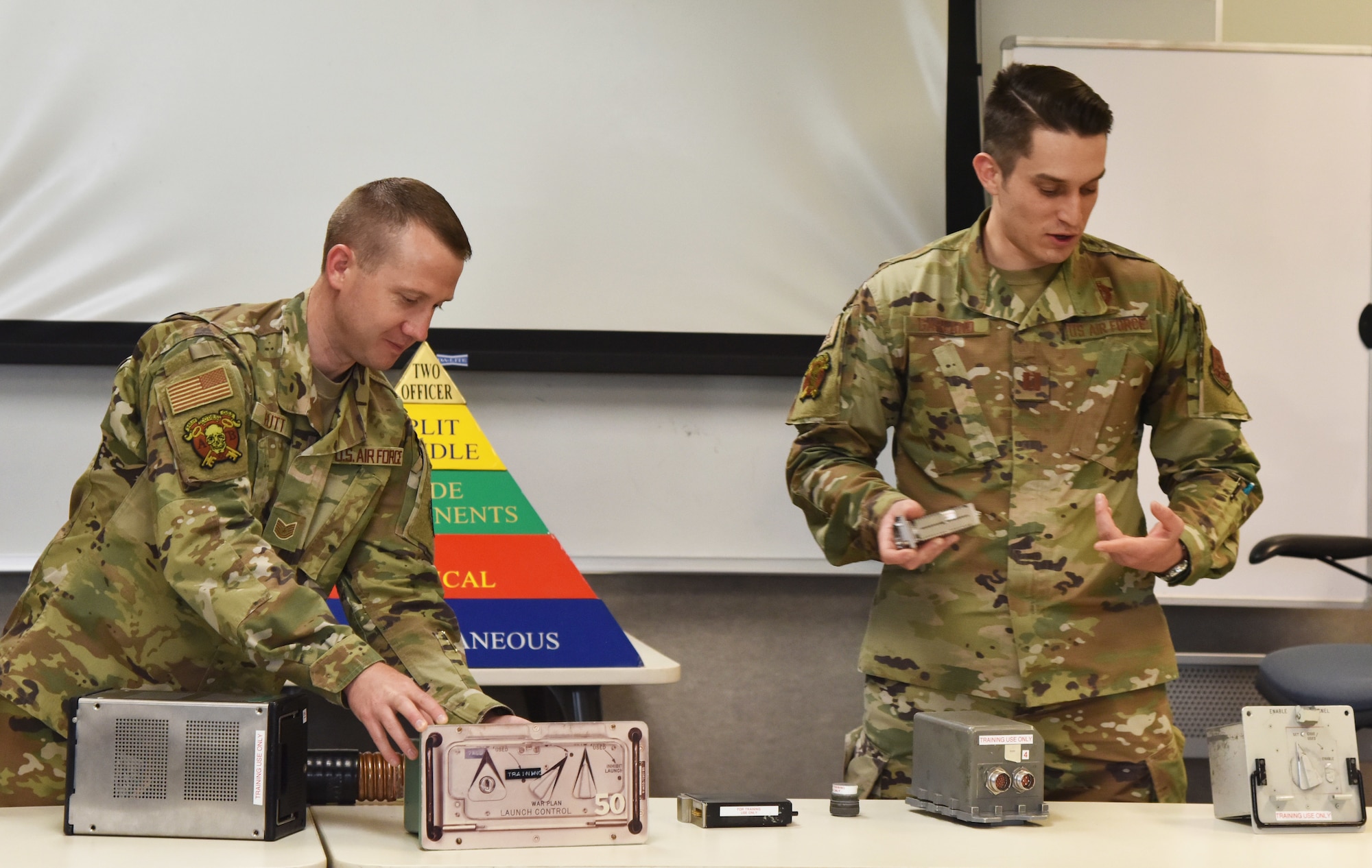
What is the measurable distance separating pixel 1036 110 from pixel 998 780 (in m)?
1.00

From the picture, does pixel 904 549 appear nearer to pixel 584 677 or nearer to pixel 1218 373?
pixel 1218 373

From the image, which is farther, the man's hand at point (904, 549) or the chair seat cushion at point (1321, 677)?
the chair seat cushion at point (1321, 677)

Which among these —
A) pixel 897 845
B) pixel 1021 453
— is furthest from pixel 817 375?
pixel 897 845

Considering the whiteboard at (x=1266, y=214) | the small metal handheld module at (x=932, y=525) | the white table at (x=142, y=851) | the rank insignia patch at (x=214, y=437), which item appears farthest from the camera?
the whiteboard at (x=1266, y=214)

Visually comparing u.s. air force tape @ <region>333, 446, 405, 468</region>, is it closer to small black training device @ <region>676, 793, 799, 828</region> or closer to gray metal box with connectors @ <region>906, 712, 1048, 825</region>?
small black training device @ <region>676, 793, 799, 828</region>

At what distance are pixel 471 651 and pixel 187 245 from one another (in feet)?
3.89

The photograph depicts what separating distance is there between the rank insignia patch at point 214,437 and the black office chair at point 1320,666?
185cm

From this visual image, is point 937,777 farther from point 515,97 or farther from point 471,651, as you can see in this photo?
point 515,97

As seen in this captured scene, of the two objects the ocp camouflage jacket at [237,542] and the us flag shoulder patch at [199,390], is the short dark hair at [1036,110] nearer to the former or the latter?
the ocp camouflage jacket at [237,542]

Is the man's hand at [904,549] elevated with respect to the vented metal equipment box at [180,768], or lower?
elevated

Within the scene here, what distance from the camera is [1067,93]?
1.96m

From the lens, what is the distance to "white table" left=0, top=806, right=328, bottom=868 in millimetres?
1312

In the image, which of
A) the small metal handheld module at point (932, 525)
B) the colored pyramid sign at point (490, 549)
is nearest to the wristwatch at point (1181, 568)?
the small metal handheld module at point (932, 525)

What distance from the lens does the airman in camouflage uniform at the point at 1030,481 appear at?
1.87 metres
